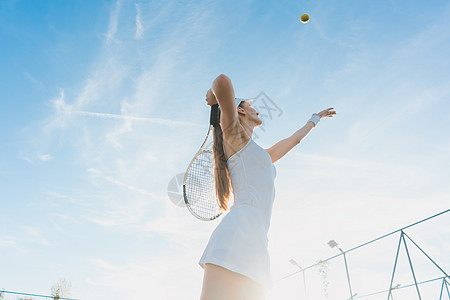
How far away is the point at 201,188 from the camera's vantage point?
2.77 m

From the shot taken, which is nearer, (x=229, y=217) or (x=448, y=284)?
(x=229, y=217)

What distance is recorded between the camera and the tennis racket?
2607 mm

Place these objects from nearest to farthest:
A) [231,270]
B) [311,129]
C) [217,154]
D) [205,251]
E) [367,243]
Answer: [231,270] → [205,251] → [217,154] → [311,129] → [367,243]

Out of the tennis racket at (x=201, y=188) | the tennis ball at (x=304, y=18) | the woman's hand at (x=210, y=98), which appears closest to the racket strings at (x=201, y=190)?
the tennis racket at (x=201, y=188)

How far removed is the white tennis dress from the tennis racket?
28.5 inches

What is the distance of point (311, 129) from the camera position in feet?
9.30

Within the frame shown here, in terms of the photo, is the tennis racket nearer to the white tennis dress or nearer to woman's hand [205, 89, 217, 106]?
woman's hand [205, 89, 217, 106]

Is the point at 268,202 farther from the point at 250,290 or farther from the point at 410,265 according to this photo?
the point at 410,265

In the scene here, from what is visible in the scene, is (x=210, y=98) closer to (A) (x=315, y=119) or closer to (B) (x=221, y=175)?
(B) (x=221, y=175)

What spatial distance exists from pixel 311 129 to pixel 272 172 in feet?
3.52

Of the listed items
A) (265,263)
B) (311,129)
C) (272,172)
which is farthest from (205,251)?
(311,129)

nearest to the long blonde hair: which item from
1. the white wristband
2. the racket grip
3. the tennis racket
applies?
the racket grip

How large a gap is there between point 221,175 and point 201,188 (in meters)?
0.82

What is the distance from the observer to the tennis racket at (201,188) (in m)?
2.61
